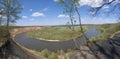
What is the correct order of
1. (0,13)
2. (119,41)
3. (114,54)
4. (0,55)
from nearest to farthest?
1. (114,54)
2. (119,41)
3. (0,13)
4. (0,55)

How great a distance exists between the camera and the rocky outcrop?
48.1 ft

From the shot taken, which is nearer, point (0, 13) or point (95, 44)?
point (95, 44)

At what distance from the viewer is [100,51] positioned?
1538 centimetres

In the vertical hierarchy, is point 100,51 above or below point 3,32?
below

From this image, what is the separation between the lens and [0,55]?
106ft

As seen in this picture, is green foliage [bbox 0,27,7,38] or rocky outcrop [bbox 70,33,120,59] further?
green foliage [bbox 0,27,7,38]

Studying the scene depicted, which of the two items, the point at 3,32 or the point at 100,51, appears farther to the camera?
the point at 3,32

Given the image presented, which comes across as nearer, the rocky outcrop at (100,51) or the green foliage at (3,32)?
the rocky outcrop at (100,51)

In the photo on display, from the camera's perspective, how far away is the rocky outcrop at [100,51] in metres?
14.7

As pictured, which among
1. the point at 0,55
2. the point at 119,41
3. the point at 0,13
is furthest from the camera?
the point at 0,55

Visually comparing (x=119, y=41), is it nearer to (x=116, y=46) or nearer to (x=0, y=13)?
(x=116, y=46)

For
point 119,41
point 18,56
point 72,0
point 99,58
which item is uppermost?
Answer: point 72,0

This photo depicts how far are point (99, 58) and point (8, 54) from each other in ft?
71.3

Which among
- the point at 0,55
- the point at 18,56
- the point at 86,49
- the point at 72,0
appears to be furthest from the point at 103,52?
the point at 0,55
